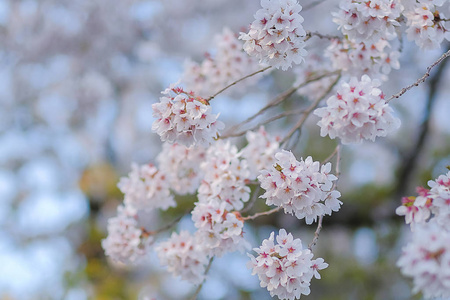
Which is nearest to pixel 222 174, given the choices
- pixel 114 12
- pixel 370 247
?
pixel 114 12

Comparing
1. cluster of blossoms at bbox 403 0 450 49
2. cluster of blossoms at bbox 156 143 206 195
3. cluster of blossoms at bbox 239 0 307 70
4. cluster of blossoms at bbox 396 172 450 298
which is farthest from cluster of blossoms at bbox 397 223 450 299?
cluster of blossoms at bbox 156 143 206 195

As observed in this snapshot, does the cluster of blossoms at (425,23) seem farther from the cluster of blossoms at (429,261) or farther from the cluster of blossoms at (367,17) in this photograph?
the cluster of blossoms at (429,261)

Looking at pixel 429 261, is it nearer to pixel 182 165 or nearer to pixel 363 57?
pixel 363 57

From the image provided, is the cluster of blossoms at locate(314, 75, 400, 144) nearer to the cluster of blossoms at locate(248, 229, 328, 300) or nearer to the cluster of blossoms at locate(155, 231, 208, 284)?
the cluster of blossoms at locate(248, 229, 328, 300)

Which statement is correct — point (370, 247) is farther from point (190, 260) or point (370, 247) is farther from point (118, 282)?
point (190, 260)

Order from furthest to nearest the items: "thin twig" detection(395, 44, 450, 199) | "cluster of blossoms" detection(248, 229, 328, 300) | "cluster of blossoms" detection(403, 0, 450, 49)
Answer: "thin twig" detection(395, 44, 450, 199) < "cluster of blossoms" detection(403, 0, 450, 49) < "cluster of blossoms" detection(248, 229, 328, 300)

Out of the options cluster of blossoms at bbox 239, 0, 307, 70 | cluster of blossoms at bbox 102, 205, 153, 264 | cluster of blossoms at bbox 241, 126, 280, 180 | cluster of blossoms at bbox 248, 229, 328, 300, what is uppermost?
cluster of blossoms at bbox 102, 205, 153, 264

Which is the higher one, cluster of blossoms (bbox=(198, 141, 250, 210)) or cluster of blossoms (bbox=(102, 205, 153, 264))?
cluster of blossoms (bbox=(102, 205, 153, 264))

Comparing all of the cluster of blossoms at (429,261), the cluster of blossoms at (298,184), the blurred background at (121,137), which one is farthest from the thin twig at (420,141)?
the cluster of blossoms at (429,261)
